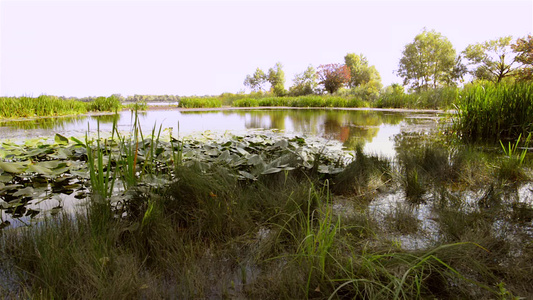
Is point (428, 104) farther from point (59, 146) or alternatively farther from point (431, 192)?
point (59, 146)

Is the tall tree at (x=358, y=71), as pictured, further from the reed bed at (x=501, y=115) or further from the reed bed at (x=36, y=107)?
the reed bed at (x=501, y=115)

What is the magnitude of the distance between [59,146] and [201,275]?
2.72 metres

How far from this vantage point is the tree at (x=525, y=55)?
1827 centimetres

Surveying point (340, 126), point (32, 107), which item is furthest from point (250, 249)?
point (32, 107)

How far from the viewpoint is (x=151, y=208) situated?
1.33 metres

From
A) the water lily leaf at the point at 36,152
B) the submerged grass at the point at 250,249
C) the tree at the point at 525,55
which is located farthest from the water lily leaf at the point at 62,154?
the tree at the point at 525,55

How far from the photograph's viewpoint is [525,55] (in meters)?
19.0

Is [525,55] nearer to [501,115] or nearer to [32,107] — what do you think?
[501,115]

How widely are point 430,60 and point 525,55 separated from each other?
9.02 m

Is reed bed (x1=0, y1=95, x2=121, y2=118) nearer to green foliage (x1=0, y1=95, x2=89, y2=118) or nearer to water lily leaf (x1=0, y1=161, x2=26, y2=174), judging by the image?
green foliage (x1=0, y1=95, x2=89, y2=118)

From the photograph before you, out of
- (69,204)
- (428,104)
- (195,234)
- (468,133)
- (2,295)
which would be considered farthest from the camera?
(428,104)

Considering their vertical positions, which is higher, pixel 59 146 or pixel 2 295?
pixel 59 146

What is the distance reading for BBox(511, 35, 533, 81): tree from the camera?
18266 mm

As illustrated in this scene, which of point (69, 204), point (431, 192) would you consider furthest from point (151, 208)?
point (431, 192)
